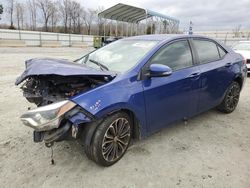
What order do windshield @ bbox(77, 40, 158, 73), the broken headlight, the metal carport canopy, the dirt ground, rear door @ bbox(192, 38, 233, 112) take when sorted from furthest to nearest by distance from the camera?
the metal carport canopy
rear door @ bbox(192, 38, 233, 112)
windshield @ bbox(77, 40, 158, 73)
the dirt ground
the broken headlight

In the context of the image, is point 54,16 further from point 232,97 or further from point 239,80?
point 232,97

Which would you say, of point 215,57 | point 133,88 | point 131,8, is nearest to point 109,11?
point 131,8

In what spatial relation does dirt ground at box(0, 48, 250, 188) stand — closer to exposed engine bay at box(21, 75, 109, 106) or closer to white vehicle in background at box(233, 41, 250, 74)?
exposed engine bay at box(21, 75, 109, 106)

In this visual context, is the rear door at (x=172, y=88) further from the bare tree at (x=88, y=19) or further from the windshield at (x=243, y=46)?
the bare tree at (x=88, y=19)

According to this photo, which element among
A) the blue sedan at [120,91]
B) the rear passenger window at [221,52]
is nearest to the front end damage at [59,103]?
the blue sedan at [120,91]

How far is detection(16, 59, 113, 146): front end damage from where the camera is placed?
2400 mm

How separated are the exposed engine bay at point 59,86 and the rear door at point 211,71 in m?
1.78

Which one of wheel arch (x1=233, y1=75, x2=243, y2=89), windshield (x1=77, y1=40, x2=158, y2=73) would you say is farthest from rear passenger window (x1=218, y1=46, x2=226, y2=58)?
windshield (x1=77, y1=40, x2=158, y2=73)

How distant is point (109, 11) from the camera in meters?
20.1

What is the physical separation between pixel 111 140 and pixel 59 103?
0.77 meters

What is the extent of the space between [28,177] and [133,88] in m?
1.55

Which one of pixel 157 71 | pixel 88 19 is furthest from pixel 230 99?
pixel 88 19

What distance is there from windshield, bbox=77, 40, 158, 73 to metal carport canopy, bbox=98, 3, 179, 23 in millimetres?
16055

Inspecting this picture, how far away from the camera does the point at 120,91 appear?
2666mm
